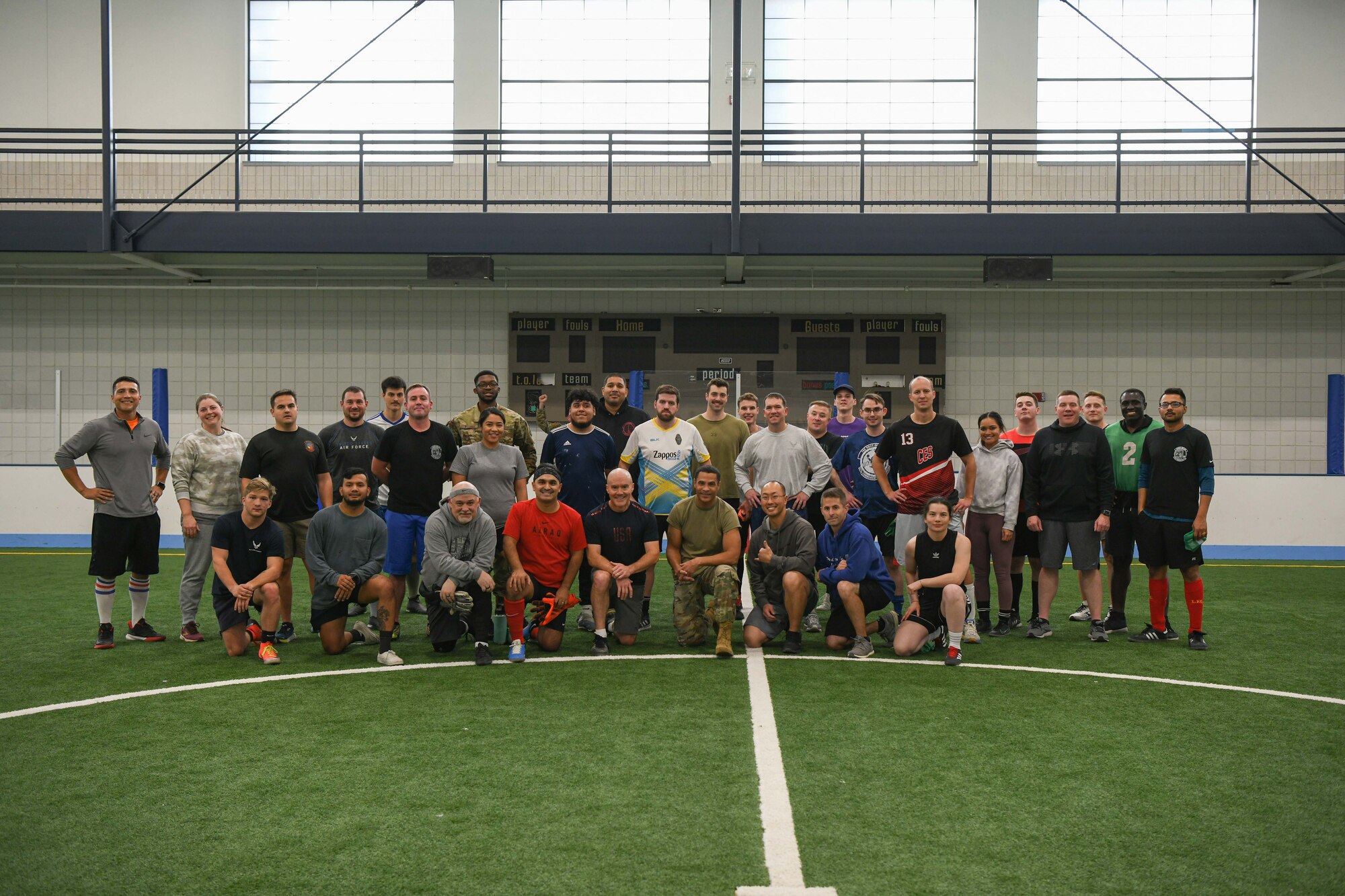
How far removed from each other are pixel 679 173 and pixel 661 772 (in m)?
12.3

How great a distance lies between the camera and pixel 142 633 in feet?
25.1

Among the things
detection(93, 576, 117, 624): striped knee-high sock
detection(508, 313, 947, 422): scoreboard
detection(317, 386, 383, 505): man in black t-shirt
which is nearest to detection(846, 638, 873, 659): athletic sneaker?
detection(317, 386, 383, 505): man in black t-shirt

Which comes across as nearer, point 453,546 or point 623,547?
point 453,546

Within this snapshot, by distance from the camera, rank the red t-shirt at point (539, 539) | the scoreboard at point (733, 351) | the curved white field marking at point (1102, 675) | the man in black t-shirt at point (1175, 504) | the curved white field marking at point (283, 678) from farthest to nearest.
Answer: the scoreboard at point (733, 351) → the man in black t-shirt at point (1175, 504) → the red t-shirt at point (539, 539) → the curved white field marking at point (1102, 675) → the curved white field marking at point (283, 678)

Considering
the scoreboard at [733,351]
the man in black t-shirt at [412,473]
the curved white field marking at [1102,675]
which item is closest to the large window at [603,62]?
the scoreboard at [733,351]

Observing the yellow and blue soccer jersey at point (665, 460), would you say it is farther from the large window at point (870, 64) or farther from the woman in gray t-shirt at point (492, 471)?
the large window at point (870, 64)

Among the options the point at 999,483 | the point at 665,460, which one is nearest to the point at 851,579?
the point at 999,483

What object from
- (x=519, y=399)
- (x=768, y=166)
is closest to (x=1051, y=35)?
(x=768, y=166)

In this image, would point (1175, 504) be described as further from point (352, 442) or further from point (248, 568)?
point (248, 568)

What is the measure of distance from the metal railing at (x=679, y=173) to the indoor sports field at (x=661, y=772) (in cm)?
974

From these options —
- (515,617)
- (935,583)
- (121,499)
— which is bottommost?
(515,617)

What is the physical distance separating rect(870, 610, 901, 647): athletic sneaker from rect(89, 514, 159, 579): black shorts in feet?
16.8

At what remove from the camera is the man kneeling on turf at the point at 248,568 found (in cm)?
699

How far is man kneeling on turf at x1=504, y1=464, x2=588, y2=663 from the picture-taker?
23.4ft
